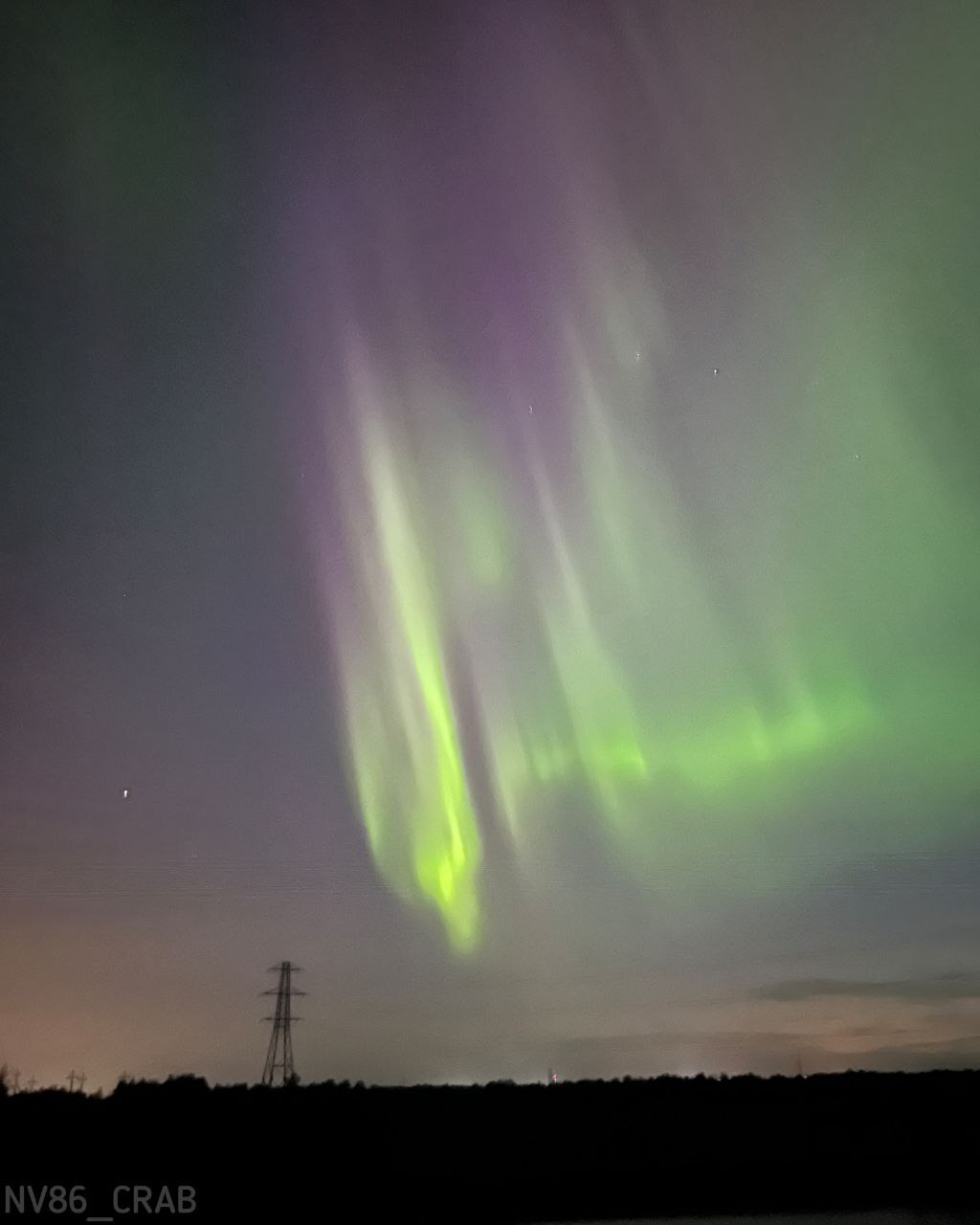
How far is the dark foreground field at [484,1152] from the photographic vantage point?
963 inches

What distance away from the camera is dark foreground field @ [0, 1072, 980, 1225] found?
24.5m

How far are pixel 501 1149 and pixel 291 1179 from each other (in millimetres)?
7848

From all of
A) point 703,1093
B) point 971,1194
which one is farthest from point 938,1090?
point 971,1194

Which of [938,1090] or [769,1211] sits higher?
[938,1090]

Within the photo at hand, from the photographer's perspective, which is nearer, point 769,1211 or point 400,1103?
point 769,1211

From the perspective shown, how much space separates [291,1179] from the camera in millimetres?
27141

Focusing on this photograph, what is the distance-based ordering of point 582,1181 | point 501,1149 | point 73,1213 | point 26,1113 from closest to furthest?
point 73,1213 < point 582,1181 < point 501,1149 < point 26,1113

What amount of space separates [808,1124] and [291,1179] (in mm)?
20832

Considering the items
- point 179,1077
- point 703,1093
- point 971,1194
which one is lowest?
point 971,1194

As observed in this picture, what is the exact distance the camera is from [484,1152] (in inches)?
1232

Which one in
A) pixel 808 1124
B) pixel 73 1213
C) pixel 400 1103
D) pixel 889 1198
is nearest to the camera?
pixel 73 1213

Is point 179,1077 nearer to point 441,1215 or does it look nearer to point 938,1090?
point 441,1215

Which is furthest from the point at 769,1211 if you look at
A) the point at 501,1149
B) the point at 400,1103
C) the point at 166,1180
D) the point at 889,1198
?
the point at 400,1103

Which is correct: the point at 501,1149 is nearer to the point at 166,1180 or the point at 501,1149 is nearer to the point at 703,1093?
the point at 166,1180
